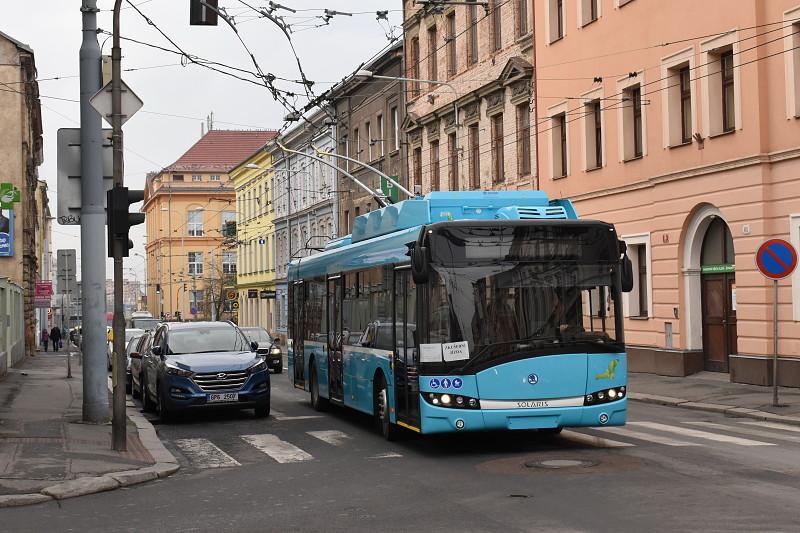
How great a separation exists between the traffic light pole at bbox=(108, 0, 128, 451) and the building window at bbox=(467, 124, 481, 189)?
84.4ft

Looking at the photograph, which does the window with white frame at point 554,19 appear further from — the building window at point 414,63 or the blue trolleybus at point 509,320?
the blue trolleybus at point 509,320

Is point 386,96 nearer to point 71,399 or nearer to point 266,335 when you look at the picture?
point 266,335

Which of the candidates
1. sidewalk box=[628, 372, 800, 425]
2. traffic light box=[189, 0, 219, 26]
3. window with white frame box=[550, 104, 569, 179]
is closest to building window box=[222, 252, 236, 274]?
window with white frame box=[550, 104, 569, 179]

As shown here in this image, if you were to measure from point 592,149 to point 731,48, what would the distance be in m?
7.85

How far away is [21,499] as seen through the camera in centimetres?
1091

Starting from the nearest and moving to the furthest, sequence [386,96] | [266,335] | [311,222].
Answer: [266,335]
[386,96]
[311,222]

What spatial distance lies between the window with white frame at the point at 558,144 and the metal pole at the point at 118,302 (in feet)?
67.6

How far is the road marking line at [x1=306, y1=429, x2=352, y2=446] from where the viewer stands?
1579 centimetres

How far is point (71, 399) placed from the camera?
2334 cm

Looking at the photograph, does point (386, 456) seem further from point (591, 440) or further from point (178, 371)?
point (178, 371)

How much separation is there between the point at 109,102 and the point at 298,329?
8129 mm

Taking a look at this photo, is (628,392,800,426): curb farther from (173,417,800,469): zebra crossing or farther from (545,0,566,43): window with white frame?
(545,0,566,43): window with white frame

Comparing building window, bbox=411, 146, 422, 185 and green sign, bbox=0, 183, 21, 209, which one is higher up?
building window, bbox=411, 146, 422, 185

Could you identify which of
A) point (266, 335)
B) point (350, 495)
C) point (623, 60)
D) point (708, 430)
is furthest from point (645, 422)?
point (266, 335)
